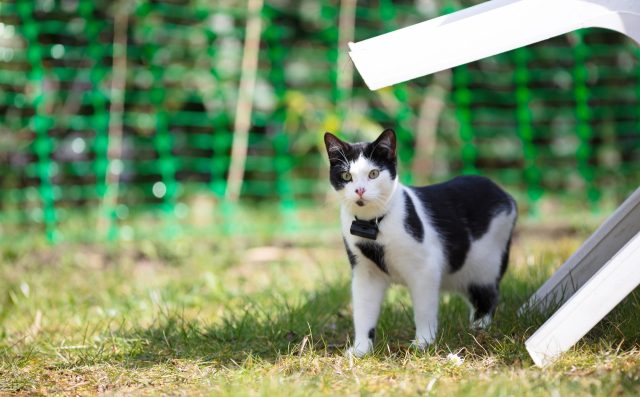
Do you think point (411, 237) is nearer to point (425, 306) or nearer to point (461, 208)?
point (425, 306)

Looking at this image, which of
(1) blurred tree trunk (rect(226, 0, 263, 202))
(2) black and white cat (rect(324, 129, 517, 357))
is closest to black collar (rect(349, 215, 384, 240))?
(2) black and white cat (rect(324, 129, 517, 357))

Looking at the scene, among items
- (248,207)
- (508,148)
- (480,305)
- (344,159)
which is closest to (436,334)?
(480,305)

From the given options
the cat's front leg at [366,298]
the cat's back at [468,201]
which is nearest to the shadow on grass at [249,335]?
the cat's front leg at [366,298]

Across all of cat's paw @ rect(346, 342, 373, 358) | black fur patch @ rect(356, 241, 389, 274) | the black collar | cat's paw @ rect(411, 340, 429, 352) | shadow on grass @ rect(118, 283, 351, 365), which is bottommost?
shadow on grass @ rect(118, 283, 351, 365)

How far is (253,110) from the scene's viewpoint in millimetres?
5574

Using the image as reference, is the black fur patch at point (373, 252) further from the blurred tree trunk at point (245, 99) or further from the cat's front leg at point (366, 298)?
the blurred tree trunk at point (245, 99)

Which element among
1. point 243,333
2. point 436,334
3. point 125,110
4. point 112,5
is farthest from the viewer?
point 125,110

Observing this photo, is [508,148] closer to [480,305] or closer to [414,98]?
[414,98]

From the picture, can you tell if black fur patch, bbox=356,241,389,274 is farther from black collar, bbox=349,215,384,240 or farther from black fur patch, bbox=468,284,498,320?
black fur patch, bbox=468,284,498,320

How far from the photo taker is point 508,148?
20.5 feet

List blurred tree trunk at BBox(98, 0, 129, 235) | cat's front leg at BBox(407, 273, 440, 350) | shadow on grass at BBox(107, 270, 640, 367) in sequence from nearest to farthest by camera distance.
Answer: shadow on grass at BBox(107, 270, 640, 367) → cat's front leg at BBox(407, 273, 440, 350) → blurred tree trunk at BBox(98, 0, 129, 235)

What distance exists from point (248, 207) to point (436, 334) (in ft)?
11.5

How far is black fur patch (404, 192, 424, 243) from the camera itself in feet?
8.39

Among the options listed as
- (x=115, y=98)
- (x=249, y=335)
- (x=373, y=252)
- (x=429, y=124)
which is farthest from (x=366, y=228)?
(x=429, y=124)
